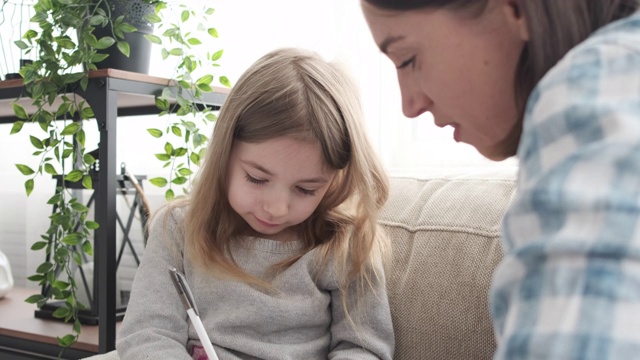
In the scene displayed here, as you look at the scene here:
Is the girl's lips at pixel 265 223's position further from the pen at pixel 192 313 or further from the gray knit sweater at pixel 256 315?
the pen at pixel 192 313

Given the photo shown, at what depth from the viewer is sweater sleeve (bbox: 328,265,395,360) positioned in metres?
1.18

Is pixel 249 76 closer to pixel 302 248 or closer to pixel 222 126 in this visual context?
pixel 222 126

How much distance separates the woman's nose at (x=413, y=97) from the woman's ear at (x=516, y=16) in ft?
0.28

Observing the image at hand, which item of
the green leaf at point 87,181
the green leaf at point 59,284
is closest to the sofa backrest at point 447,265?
the green leaf at point 87,181

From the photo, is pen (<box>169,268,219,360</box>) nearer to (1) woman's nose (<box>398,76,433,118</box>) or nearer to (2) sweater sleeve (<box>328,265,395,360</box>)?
(2) sweater sleeve (<box>328,265,395,360</box>)

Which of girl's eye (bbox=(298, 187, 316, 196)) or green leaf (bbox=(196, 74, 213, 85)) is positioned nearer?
girl's eye (bbox=(298, 187, 316, 196))

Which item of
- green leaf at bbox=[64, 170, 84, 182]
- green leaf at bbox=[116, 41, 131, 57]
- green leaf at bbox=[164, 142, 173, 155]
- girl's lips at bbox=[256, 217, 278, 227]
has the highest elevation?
green leaf at bbox=[116, 41, 131, 57]

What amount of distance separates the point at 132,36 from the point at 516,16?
A: 1344 millimetres

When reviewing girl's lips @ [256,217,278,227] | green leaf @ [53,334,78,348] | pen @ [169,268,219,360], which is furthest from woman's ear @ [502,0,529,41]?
green leaf @ [53,334,78,348]

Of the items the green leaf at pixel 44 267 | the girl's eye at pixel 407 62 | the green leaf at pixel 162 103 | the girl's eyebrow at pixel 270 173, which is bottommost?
the green leaf at pixel 44 267

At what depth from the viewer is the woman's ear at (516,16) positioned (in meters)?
0.46

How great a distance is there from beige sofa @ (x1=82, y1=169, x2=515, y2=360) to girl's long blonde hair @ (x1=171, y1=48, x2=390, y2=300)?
48mm

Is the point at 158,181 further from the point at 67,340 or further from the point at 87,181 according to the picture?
the point at 67,340

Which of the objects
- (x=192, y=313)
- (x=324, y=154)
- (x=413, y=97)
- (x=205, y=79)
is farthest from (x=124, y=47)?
(x=413, y=97)
